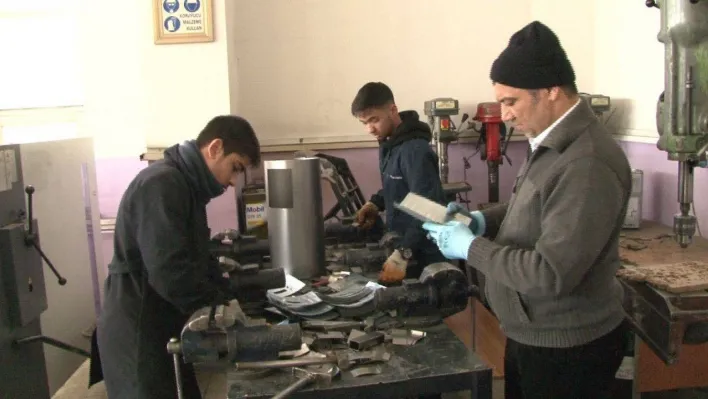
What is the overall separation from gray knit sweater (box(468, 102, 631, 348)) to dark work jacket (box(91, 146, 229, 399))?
2.18ft

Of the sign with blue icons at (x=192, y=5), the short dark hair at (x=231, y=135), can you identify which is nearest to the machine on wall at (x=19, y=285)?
the short dark hair at (x=231, y=135)

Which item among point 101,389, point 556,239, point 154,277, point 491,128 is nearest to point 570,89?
point 556,239

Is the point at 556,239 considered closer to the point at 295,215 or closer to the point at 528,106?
the point at 528,106

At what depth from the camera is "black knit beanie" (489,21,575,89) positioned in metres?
1.18

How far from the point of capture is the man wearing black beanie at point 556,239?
110cm

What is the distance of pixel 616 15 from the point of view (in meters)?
2.88

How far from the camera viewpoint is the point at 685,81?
5.44 ft

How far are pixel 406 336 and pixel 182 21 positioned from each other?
5.67 feet

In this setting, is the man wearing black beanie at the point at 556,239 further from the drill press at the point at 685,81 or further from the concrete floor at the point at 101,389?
the concrete floor at the point at 101,389

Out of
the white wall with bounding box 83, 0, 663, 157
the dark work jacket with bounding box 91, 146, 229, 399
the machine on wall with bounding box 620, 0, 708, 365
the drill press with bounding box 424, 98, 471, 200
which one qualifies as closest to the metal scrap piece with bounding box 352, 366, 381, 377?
the dark work jacket with bounding box 91, 146, 229, 399

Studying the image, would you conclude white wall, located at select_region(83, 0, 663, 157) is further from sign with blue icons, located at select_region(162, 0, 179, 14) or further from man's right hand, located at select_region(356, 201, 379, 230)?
man's right hand, located at select_region(356, 201, 379, 230)

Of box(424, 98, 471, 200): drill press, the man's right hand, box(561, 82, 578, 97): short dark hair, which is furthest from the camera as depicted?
box(424, 98, 471, 200): drill press

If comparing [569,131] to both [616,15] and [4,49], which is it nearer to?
[616,15]

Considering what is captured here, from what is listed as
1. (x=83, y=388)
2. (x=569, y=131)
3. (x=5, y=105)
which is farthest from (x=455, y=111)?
(x=5, y=105)
